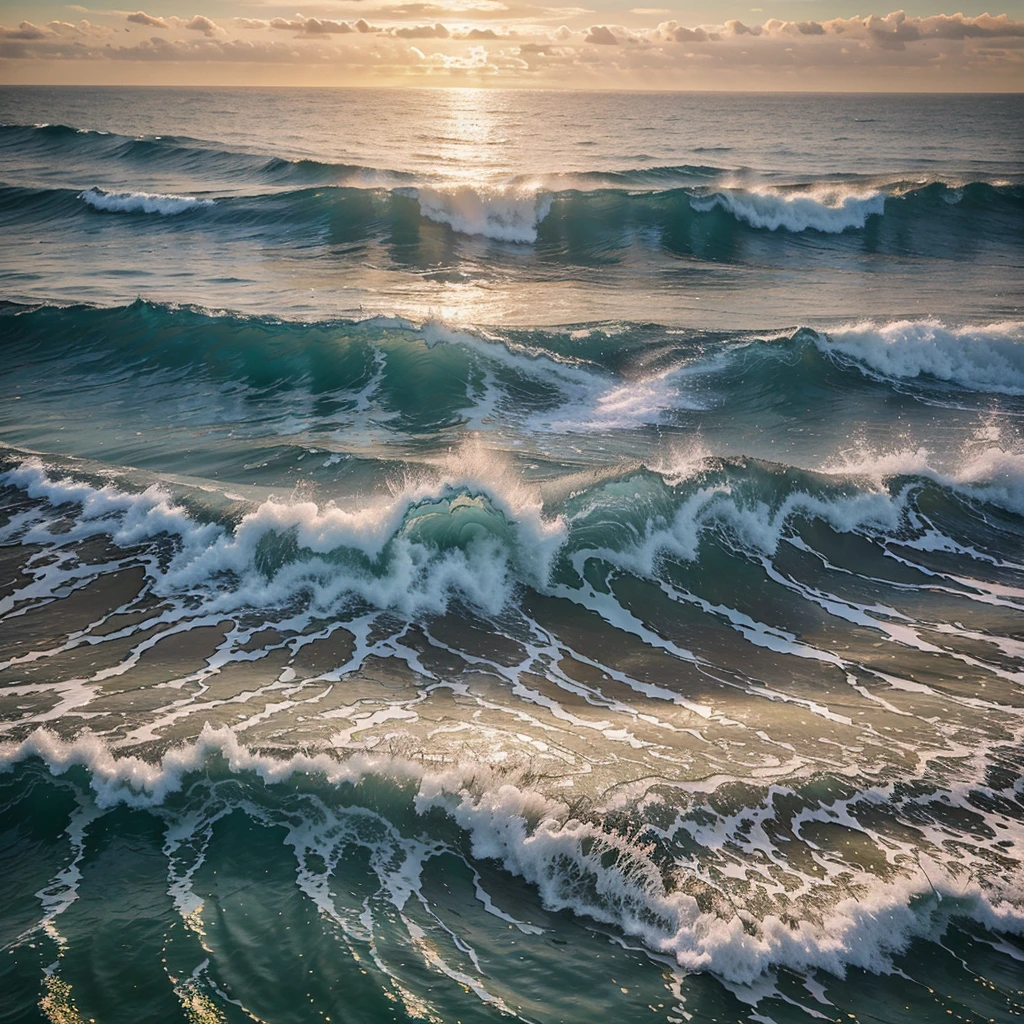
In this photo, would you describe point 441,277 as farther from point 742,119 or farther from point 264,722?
point 742,119

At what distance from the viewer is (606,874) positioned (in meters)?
5.30

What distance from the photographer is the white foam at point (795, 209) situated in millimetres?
29109

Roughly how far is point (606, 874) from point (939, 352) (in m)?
14.5

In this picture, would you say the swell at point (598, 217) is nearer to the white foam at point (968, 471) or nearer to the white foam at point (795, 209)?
the white foam at point (795, 209)

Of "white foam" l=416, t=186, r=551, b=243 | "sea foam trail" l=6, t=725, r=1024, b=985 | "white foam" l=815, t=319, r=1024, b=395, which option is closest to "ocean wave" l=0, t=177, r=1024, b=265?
"white foam" l=416, t=186, r=551, b=243

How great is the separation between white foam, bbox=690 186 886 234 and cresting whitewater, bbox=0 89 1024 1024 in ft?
28.0

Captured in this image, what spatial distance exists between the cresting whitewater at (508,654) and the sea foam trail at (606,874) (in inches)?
1.0

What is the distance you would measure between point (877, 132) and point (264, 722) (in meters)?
70.2

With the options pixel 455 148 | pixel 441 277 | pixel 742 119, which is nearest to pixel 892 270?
pixel 441 277

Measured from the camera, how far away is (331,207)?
28750 millimetres

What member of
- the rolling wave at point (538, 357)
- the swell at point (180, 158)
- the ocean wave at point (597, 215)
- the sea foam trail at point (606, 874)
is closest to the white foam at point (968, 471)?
the rolling wave at point (538, 357)

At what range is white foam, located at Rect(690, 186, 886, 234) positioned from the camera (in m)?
29.1

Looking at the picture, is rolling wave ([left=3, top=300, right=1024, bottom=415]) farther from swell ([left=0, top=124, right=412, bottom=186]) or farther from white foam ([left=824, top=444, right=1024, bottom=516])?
swell ([left=0, top=124, right=412, bottom=186])

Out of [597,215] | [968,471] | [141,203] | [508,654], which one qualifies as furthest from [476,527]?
[141,203]
